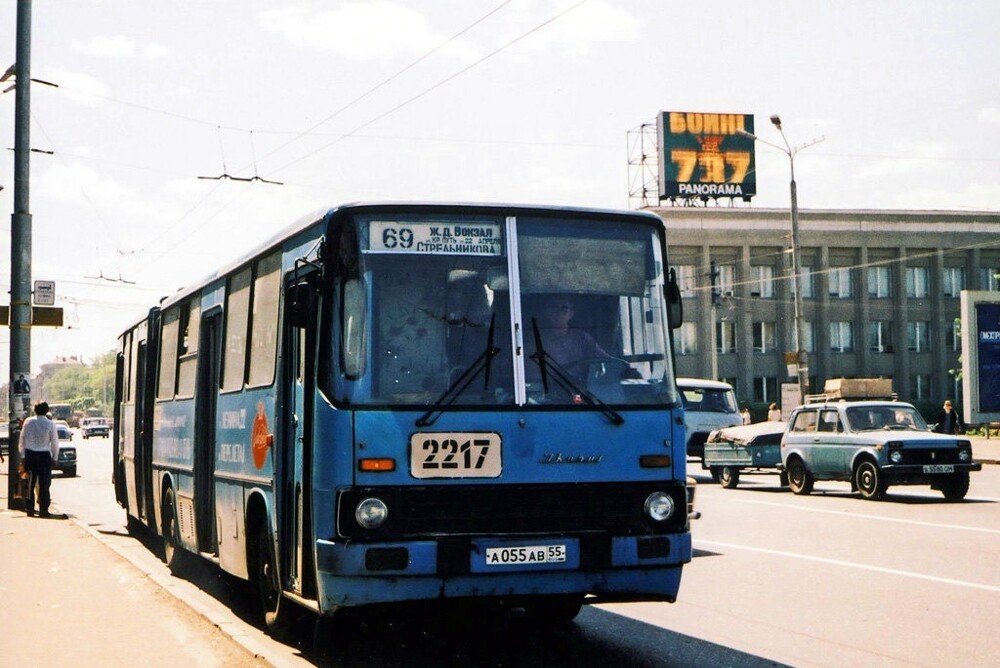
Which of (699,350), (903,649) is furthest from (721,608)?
(699,350)

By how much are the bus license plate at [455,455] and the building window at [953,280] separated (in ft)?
245

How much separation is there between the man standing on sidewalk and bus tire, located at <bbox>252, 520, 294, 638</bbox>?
39.0 feet

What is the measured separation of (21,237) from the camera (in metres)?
20.9

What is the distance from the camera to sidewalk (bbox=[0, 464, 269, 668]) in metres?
8.18

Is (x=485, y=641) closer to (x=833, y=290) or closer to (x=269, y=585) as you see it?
(x=269, y=585)

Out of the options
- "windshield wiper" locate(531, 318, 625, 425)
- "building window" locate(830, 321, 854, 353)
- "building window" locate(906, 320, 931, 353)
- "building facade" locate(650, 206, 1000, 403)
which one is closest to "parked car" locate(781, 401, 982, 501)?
"windshield wiper" locate(531, 318, 625, 425)

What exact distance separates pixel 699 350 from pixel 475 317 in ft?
215

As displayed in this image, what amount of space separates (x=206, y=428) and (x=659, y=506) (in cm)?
505

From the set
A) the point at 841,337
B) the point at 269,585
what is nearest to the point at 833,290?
the point at 841,337

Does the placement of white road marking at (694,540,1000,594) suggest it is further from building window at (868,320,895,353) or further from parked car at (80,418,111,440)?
parked car at (80,418,111,440)

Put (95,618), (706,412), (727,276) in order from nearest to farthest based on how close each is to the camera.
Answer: (95,618), (706,412), (727,276)

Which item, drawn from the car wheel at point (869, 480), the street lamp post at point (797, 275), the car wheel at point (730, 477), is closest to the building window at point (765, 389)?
the street lamp post at point (797, 275)

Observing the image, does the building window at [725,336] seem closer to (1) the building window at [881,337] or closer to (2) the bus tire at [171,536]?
(1) the building window at [881,337]

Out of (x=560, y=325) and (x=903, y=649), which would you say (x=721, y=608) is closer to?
(x=903, y=649)
